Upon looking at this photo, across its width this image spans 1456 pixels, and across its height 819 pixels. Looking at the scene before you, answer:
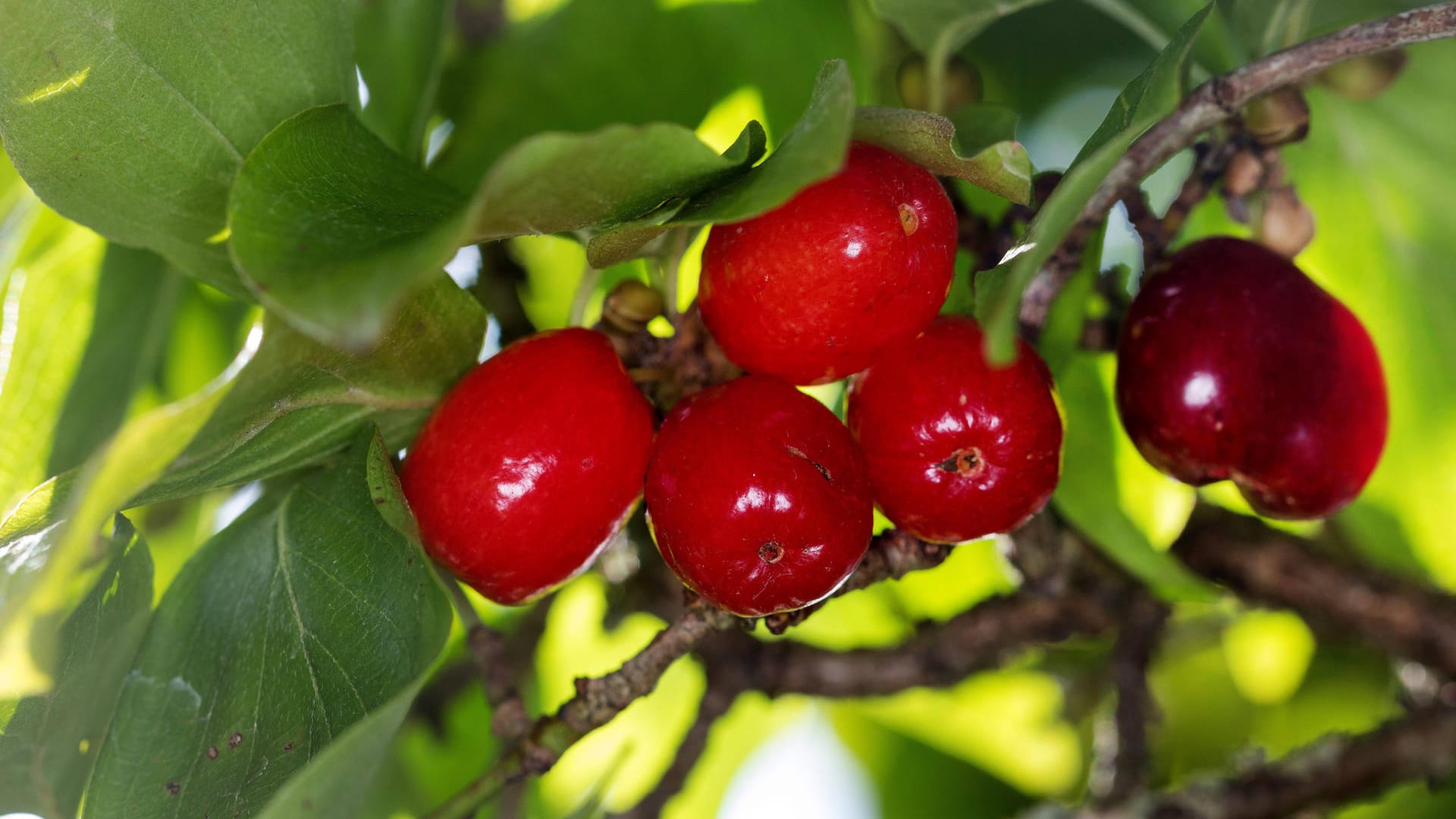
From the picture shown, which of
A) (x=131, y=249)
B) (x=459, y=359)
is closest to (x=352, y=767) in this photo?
(x=459, y=359)

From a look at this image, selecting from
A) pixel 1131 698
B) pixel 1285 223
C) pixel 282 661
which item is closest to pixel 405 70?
pixel 282 661

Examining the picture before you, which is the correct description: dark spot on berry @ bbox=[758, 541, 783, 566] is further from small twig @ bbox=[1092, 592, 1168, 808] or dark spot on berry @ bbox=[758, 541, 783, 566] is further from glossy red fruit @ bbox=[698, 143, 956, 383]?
small twig @ bbox=[1092, 592, 1168, 808]

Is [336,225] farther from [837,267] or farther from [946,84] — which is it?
[946,84]

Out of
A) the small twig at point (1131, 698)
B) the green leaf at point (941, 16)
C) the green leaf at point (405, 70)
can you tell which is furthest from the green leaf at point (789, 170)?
the small twig at point (1131, 698)

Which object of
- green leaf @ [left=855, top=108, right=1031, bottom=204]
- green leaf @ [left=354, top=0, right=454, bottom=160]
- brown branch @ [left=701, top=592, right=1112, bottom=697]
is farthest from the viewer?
brown branch @ [left=701, top=592, right=1112, bottom=697]

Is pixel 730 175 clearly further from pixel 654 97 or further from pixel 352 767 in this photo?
pixel 654 97

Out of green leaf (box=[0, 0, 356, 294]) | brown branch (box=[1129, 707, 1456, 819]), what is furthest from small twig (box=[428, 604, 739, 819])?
brown branch (box=[1129, 707, 1456, 819])
